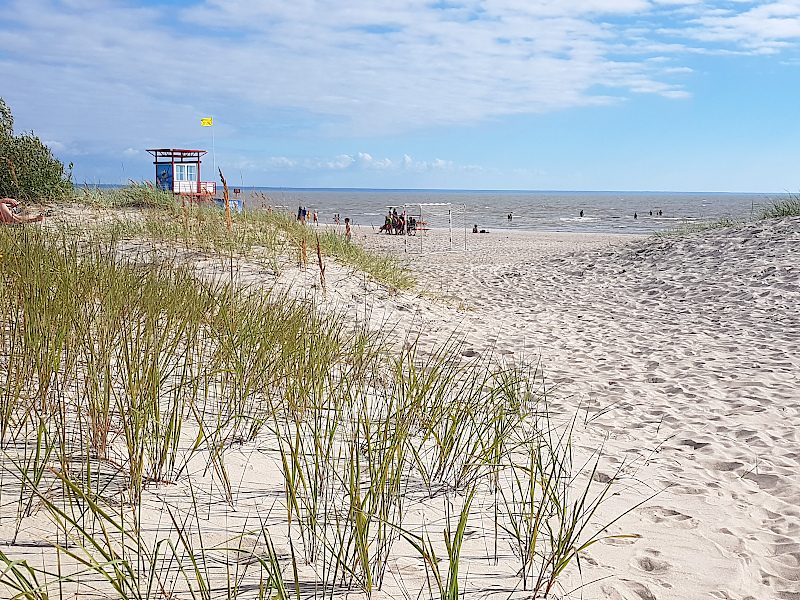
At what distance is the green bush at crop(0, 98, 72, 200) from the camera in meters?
13.3

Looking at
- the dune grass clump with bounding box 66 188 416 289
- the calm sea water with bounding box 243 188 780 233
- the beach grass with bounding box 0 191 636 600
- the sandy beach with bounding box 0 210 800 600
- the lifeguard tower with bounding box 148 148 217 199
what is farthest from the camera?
the calm sea water with bounding box 243 188 780 233

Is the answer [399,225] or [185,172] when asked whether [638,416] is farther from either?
[185,172]

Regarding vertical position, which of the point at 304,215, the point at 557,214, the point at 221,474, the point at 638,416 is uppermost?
the point at 557,214

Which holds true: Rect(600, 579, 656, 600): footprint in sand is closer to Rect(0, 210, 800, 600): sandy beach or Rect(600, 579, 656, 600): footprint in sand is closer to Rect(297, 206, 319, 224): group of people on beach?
Rect(0, 210, 800, 600): sandy beach

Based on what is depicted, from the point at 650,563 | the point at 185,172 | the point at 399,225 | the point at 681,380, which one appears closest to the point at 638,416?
the point at 681,380

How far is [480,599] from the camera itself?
6.89ft

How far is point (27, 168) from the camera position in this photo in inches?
528

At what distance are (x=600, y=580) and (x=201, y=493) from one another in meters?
1.49

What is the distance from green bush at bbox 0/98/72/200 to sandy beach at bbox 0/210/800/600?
2.25 m

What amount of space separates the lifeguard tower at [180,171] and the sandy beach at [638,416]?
11796mm

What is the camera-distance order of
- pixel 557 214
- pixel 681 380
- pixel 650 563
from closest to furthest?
pixel 650 563 → pixel 681 380 → pixel 557 214

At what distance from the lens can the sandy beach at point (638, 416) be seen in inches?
93.3

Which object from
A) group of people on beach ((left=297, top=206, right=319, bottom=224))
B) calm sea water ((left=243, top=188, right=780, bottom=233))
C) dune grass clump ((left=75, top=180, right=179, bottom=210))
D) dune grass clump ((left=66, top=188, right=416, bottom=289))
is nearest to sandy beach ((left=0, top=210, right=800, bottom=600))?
dune grass clump ((left=66, top=188, right=416, bottom=289))

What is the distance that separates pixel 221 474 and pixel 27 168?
13172 mm
